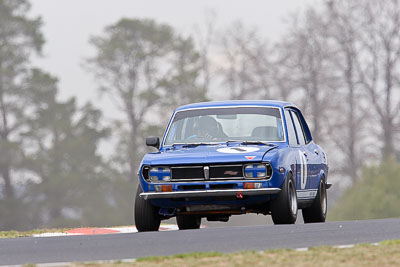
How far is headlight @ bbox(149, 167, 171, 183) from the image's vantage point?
14055 millimetres

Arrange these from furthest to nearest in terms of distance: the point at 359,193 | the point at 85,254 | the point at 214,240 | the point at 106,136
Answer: the point at 106,136 → the point at 359,193 → the point at 214,240 → the point at 85,254

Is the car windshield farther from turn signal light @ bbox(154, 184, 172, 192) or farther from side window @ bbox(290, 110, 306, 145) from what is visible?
turn signal light @ bbox(154, 184, 172, 192)

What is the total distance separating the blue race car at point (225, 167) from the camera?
13930mm

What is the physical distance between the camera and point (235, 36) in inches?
2506

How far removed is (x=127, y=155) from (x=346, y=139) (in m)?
12.7

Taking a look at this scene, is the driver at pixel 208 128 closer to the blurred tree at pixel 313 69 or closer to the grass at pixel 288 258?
the grass at pixel 288 258

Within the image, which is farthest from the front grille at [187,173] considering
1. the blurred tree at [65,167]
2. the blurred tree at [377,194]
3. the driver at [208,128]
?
the blurred tree at [65,167]

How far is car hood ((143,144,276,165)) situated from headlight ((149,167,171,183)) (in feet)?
0.28

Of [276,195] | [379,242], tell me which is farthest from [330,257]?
[276,195]

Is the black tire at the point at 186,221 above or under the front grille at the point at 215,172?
under

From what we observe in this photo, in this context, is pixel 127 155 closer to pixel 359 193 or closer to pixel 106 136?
pixel 106 136

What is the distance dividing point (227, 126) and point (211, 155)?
136 centimetres

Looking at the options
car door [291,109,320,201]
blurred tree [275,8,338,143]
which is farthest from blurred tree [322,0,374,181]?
car door [291,109,320,201]

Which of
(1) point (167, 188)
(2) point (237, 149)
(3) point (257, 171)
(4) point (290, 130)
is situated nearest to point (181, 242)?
(1) point (167, 188)
